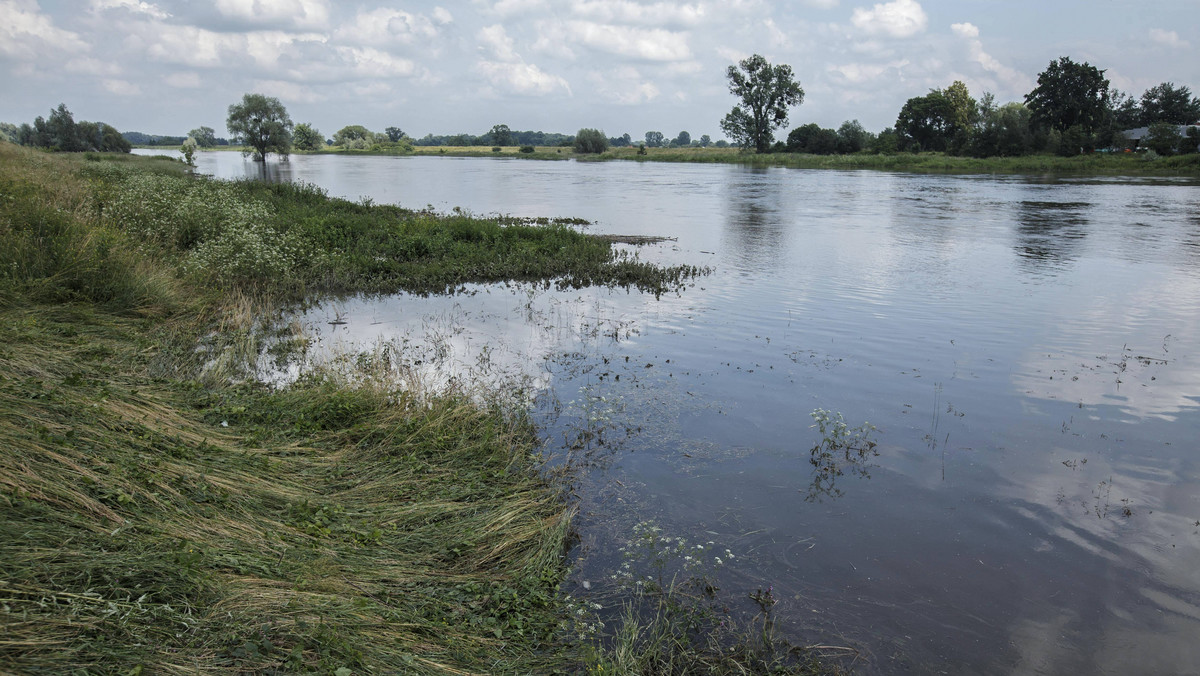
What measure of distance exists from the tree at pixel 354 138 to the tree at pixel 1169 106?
537 feet

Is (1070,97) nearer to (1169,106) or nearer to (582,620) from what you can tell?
(1169,106)

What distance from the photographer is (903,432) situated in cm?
921

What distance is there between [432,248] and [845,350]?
39.1 ft

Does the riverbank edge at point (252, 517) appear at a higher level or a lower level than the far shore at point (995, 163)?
lower

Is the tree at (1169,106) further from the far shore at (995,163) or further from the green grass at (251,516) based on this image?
the green grass at (251,516)

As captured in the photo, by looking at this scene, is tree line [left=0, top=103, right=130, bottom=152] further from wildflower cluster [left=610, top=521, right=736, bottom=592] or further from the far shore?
wildflower cluster [left=610, top=521, right=736, bottom=592]

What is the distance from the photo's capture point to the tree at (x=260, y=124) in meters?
102

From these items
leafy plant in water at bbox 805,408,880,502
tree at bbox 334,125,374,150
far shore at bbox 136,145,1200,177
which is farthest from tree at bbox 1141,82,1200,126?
tree at bbox 334,125,374,150

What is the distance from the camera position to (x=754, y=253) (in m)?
24.3

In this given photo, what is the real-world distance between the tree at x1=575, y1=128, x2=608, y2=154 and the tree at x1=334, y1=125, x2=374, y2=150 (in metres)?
65.8

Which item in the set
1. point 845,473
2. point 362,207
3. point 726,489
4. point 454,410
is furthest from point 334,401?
point 362,207

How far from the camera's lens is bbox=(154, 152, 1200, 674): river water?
5.79 metres

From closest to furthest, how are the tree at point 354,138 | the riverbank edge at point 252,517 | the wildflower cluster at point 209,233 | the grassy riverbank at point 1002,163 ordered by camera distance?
the riverbank edge at point 252,517, the wildflower cluster at point 209,233, the grassy riverbank at point 1002,163, the tree at point 354,138

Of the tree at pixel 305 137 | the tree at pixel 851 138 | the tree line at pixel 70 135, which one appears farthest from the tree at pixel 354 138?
the tree at pixel 851 138
